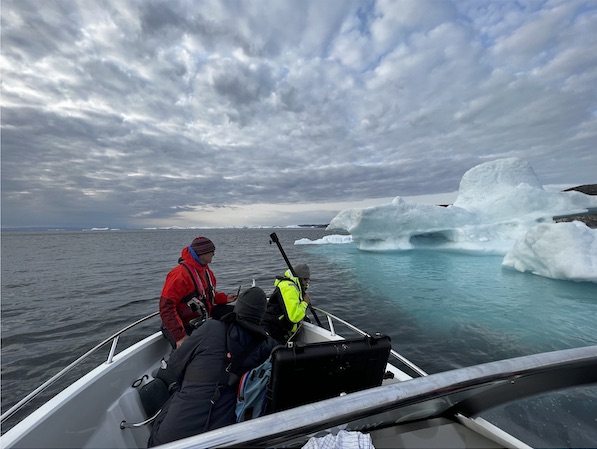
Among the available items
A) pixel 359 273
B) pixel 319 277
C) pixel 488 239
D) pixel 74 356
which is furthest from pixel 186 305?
pixel 488 239

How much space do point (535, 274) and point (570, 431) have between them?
13.2m

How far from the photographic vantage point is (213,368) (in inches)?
73.0

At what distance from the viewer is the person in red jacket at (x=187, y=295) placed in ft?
10.6

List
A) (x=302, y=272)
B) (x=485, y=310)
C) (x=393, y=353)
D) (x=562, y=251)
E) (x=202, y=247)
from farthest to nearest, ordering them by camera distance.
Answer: (x=562, y=251), (x=485, y=310), (x=302, y=272), (x=202, y=247), (x=393, y=353)

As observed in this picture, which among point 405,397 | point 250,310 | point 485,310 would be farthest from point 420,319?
point 405,397

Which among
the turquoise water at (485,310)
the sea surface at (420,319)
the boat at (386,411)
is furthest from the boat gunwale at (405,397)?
the turquoise water at (485,310)

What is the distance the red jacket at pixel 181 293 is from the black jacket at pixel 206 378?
50.9 inches

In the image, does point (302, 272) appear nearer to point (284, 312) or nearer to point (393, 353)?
point (284, 312)

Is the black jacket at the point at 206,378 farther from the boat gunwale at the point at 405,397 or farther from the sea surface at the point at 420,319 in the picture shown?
the sea surface at the point at 420,319

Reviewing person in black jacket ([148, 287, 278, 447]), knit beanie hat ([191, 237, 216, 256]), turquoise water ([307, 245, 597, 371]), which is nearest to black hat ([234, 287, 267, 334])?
person in black jacket ([148, 287, 278, 447])

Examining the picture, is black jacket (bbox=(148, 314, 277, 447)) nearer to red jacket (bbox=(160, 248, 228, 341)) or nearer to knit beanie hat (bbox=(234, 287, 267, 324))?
knit beanie hat (bbox=(234, 287, 267, 324))

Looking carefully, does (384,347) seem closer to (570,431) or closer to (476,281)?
(570,431)

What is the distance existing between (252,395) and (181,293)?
1926 mm

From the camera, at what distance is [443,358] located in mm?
4887
